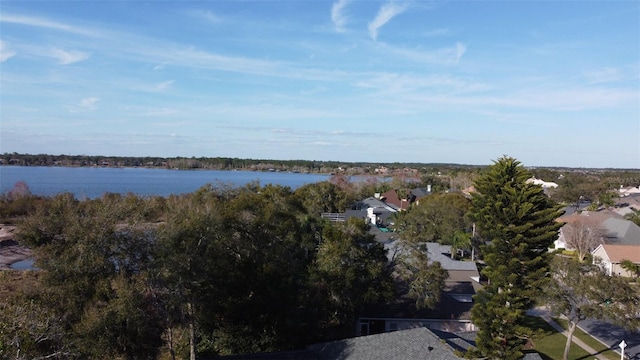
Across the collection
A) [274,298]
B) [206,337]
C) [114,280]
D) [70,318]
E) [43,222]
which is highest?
A: [43,222]

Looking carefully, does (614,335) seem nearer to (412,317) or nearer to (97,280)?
(412,317)

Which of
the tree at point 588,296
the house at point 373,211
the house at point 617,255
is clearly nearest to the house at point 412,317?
the tree at point 588,296

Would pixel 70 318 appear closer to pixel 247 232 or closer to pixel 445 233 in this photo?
pixel 247 232

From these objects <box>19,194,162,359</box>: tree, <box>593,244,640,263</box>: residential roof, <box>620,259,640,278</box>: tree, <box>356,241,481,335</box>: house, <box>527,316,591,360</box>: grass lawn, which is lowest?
<box>527,316,591,360</box>: grass lawn

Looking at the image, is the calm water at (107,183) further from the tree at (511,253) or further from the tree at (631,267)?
the tree at (631,267)

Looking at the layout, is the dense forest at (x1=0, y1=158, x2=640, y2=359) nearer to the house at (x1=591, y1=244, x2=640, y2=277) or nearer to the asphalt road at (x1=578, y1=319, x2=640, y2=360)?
the asphalt road at (x1=578, y1=319, x2=640, y2=360)

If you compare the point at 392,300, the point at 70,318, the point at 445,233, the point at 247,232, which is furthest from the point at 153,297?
the point at 445,233

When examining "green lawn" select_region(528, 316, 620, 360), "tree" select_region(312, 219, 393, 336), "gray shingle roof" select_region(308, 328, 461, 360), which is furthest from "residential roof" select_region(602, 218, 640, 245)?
"gray shingle roof" select_region(308, 328, 461, 360)
